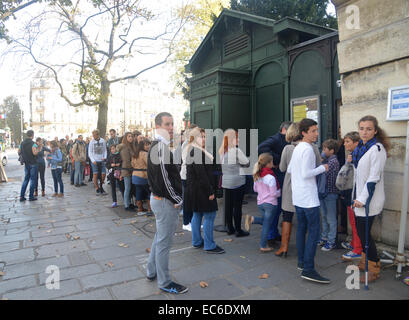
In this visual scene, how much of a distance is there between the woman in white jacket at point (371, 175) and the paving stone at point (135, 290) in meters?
2.42

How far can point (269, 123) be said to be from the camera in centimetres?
824

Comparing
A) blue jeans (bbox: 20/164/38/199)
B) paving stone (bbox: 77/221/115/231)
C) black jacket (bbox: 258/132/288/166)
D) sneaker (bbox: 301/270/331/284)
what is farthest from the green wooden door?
blue jeans (bbox: 20/164/38/199)

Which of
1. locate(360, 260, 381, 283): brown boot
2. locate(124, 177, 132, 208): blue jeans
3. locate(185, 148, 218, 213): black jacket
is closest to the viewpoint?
locate(360, 260, 381, 283): brown boot

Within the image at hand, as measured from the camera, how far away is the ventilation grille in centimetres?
889

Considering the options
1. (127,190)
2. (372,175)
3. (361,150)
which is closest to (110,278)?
(372,175)

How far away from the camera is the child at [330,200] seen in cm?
470

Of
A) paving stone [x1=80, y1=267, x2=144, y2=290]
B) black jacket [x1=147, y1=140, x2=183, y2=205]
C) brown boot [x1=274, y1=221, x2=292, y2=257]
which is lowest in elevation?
paving stone [x1=80, y1=267, x2=144, y2=290]

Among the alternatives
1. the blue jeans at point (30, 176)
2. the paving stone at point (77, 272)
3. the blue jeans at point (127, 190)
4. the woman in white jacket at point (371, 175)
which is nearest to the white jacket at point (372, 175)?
the woman in white jacket at point (371, 175)

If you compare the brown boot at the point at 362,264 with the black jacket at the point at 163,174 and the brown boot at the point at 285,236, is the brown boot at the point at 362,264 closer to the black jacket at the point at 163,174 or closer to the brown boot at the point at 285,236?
the brown boot at the point at 285,236

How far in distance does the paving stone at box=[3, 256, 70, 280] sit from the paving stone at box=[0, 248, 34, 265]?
0.18 metres

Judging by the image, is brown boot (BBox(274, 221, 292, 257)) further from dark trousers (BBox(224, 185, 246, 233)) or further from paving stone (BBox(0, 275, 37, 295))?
paving stone (BBox(0, 275, 37, 295))

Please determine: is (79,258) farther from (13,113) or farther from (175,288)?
(13,113)

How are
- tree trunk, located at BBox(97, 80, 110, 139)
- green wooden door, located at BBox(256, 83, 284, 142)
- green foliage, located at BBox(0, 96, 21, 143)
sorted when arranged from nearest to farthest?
1. green wooden door, located at BBox(256, 83, 284, 142)
2. tree trunk, located at BBox(97, 80, 110, 139)
3. green foliage, located at BBox(0, 96, 21, 143)

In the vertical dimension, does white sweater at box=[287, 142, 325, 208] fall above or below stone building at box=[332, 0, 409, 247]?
below
